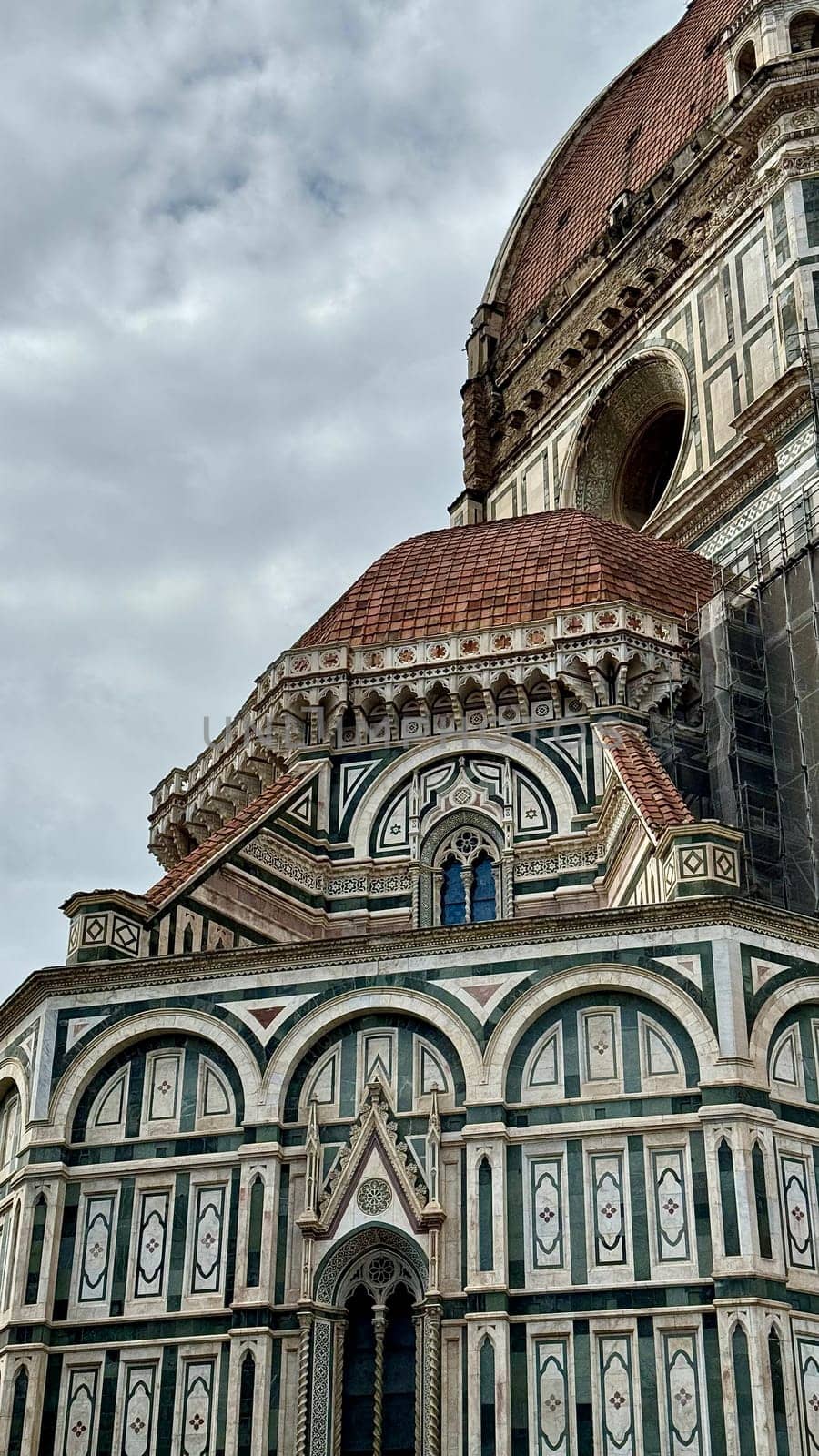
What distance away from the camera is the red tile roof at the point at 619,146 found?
42500 mm

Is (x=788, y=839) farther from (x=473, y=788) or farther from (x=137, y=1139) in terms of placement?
(x=137, y=1139)

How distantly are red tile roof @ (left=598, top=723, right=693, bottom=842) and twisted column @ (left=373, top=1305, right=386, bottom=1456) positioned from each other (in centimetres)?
646

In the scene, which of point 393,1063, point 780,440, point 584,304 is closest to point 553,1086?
point 393,1063

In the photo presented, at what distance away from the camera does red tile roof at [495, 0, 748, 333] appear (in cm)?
4250

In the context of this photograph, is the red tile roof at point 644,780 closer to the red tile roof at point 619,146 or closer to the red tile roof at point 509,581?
the red tile roof at point 509,581

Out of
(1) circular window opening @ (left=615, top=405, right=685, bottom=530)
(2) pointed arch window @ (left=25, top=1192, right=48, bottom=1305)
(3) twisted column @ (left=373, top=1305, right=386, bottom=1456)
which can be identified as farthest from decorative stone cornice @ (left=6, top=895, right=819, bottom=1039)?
(1) circular window opening @ (left=615, top=405, right=685, bottom=530)

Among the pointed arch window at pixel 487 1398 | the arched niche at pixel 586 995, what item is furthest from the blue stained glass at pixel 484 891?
the pointed arch window at pixel 487 1398


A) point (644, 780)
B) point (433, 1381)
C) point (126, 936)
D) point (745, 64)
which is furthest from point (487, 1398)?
point (745, 64)

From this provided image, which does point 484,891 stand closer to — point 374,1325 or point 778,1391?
point 374,1325

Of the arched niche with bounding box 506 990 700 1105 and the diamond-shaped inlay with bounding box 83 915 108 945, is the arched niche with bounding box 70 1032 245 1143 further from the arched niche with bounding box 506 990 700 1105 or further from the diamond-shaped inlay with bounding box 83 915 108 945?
the arched niche with bounding box 506 990 700 1105

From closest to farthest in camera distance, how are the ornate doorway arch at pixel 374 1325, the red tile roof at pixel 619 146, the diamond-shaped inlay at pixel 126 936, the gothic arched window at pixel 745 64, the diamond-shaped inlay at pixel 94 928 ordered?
the ornate doorway arch at pixel 374 1325, the diamond-shaped inlay at pixel 94 928, the diamond-shaped inlay at pixel 126 936, the gothic arched window at pixel 745 64, the red tile roof at pixel 619 146

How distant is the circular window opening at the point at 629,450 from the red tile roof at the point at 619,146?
483 cm

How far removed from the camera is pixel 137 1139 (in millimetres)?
22828

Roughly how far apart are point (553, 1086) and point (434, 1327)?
2837mm
